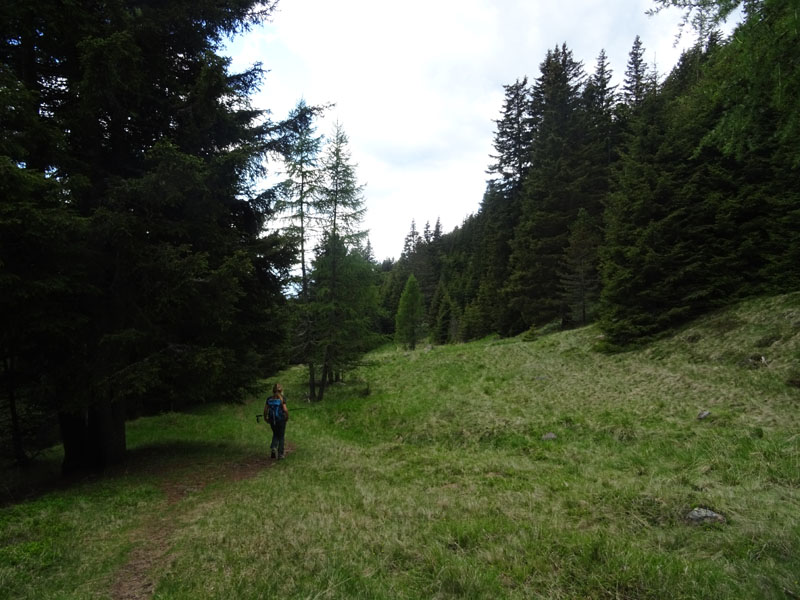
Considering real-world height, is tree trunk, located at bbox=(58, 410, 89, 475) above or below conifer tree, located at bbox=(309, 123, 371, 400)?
below

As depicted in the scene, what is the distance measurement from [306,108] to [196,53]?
3752 mm

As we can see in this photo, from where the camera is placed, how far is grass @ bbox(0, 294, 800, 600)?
4.10 metres

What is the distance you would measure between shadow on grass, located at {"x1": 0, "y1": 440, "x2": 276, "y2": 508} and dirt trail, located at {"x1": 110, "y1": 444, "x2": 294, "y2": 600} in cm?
2

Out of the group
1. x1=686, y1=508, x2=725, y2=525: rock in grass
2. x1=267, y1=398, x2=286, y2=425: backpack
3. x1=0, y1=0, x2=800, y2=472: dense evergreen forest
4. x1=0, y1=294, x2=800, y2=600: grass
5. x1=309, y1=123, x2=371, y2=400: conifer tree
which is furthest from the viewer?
x1=309, y1=123, x2=371, y2=400: conifer tree

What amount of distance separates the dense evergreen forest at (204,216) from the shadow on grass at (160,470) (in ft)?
2.64

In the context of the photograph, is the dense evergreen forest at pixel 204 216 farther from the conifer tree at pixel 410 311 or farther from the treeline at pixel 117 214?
the conifer tree at pixel 410 311

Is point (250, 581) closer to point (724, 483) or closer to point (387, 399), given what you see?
point (724, 483)

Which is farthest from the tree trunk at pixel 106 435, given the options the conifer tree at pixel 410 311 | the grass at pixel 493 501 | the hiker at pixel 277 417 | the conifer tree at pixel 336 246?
the conifer tree at pixel 410 311

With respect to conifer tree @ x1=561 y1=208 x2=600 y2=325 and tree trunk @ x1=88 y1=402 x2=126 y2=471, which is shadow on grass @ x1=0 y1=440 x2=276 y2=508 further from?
conifer tree @ x1=561 y1=208 x2=600 y2=325

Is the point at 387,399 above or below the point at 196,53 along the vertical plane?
below

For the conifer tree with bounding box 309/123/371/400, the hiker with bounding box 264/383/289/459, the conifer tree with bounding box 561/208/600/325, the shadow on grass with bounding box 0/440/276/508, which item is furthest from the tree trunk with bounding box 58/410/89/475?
the conifer tree with bounding box 561/208/600/325

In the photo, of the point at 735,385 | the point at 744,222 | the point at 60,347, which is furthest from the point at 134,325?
the point at 744,222

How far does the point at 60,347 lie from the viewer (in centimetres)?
931

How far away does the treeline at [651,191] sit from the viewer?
5590 millimetres
